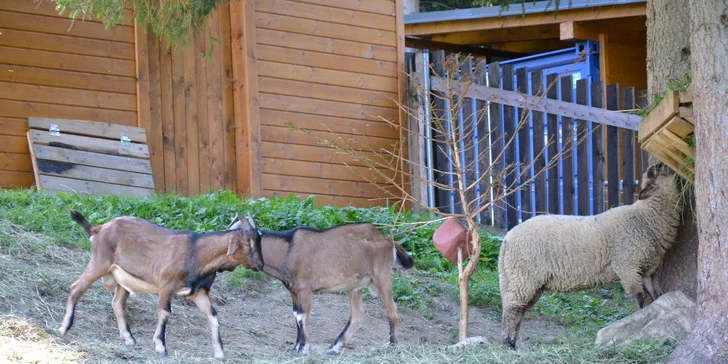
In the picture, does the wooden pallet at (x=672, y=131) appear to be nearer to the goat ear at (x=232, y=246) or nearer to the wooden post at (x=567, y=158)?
the goat ear at (x=232, y=246)

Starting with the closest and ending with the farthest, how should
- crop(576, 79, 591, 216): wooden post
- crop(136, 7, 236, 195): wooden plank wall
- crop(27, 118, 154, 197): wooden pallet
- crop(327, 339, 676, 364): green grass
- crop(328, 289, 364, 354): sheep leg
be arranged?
crop(327, 339, 676, 364): green grass < crop(328, 289, 364, 354): sheep leg < crop(27, 118, 154, 197): wooden pallet < crop(576, 79, 591, 216): wooden post < crop(136, 7, 236, 195): wooden plank wall

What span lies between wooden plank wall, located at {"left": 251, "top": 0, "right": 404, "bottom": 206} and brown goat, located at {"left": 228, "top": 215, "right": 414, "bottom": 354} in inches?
223

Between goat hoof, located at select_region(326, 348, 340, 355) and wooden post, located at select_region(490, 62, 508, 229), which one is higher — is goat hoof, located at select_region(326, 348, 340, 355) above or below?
below

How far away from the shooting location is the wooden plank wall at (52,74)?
13.2m

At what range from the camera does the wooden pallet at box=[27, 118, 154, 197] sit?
42.9 ft

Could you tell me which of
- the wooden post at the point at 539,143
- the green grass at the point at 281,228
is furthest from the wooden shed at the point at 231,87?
the wooden post at the point at 539,143

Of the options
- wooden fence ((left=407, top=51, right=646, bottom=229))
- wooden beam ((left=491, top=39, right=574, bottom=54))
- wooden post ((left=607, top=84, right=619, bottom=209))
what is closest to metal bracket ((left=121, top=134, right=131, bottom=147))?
wooden fence ((left=407, top=51, right=646, bottom=229))

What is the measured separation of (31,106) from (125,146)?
136cm

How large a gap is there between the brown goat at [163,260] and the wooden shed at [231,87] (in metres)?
5.85

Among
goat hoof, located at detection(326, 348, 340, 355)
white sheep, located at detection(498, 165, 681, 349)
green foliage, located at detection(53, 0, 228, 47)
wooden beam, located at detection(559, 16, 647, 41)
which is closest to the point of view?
goat hoof, located at detection(326, 348, 340, 355)

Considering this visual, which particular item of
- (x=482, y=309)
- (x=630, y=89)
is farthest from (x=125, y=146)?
(x=630, y=89)

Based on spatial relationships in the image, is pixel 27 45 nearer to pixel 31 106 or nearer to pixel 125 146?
pixel 31 106

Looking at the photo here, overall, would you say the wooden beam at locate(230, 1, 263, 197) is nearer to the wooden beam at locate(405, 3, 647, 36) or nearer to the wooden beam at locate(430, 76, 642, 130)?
the wooden beam at locate(430, 76, 642, 130)

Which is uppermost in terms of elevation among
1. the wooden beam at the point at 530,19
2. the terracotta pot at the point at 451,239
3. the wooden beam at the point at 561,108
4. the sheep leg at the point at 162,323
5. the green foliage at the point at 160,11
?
the green foliage at the point at 160,11
